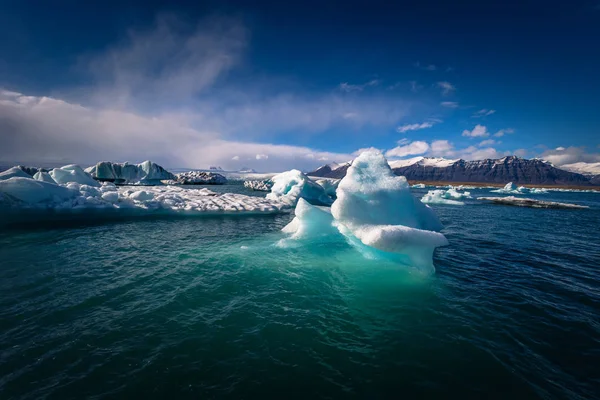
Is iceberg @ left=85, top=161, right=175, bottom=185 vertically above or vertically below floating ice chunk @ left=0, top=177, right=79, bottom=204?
above

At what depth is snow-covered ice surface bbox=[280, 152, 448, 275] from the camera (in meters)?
8.51

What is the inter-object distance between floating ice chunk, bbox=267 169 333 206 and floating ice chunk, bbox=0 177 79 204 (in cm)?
2130

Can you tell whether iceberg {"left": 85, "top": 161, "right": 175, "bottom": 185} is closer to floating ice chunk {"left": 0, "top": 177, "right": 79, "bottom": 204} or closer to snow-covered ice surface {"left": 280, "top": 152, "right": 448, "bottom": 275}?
floating ice chunk {"left": 0, "top": 177, "right": 79, "bottom": 204}

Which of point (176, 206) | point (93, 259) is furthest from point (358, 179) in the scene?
point (176, 206)

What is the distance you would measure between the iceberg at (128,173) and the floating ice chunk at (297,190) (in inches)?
2316

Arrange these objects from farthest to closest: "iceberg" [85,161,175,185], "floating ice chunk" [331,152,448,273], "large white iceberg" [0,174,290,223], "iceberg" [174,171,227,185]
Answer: "iceberg" [174,171,227,185], "iceberg" [85,161,175,185], "large white iceberg" [0,174,290,223], "floating ice chunk" [331,152,448,273]

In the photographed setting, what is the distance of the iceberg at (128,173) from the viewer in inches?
2822

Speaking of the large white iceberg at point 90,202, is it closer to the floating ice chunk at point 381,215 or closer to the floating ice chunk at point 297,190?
the floating ice chunk at point 297,190

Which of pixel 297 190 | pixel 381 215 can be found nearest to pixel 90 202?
pixel 381 215

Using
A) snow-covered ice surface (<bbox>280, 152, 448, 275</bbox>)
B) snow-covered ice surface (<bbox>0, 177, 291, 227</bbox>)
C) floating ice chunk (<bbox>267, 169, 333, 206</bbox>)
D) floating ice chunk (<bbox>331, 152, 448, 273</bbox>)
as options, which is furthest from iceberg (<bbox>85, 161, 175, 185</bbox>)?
floating ice chunk (<bbox>331, 152, 448, 273</bbox>)

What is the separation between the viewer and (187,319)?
21.3ft

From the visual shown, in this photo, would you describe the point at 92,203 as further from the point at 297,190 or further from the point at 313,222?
the point at 297,190

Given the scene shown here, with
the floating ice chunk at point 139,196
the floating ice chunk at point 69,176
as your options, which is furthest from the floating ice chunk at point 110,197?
the floating ice chunk at point 69,176

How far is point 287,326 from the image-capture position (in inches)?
248
